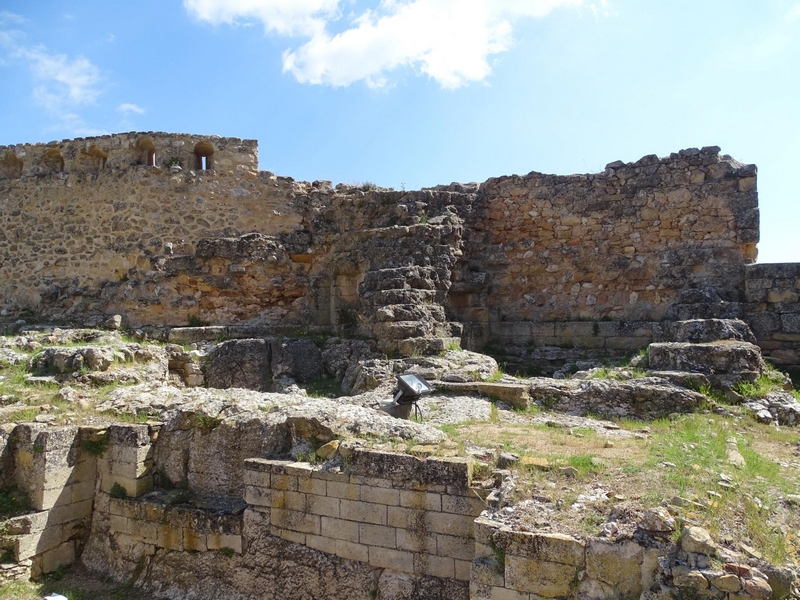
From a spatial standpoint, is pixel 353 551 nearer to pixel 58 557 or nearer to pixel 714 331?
pixel 58 557

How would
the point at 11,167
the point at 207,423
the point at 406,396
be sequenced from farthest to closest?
1. the point at 11,167
2. the point at 406,396
3. the point at 207,423

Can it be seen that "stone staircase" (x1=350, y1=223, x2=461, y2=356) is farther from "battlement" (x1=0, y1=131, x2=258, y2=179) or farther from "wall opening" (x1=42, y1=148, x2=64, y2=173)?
"wall opening" (x1=42, y1=148, x2=64, y2=173)

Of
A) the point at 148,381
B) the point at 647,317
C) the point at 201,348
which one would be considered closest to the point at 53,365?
the point at 148,381

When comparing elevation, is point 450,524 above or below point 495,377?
below

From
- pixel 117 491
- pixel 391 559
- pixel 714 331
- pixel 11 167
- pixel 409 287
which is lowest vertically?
pixel 391 559

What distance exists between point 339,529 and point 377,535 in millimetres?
364

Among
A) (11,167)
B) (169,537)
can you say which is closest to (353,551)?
(169,537)

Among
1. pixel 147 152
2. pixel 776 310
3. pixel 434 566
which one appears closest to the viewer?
pixel 434 566

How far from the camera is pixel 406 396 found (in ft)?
21.1

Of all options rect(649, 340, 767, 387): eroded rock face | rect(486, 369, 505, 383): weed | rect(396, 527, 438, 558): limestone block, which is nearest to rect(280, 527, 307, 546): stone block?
rect(396, 527, 438, 558): limestone block

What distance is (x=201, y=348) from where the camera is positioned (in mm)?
9945

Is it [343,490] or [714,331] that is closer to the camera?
[343,490]

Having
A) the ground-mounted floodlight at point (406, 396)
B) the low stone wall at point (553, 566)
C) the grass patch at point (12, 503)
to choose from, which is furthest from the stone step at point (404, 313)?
the low stone wall at point (553, 566)

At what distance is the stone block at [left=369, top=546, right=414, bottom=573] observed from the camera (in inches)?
189
